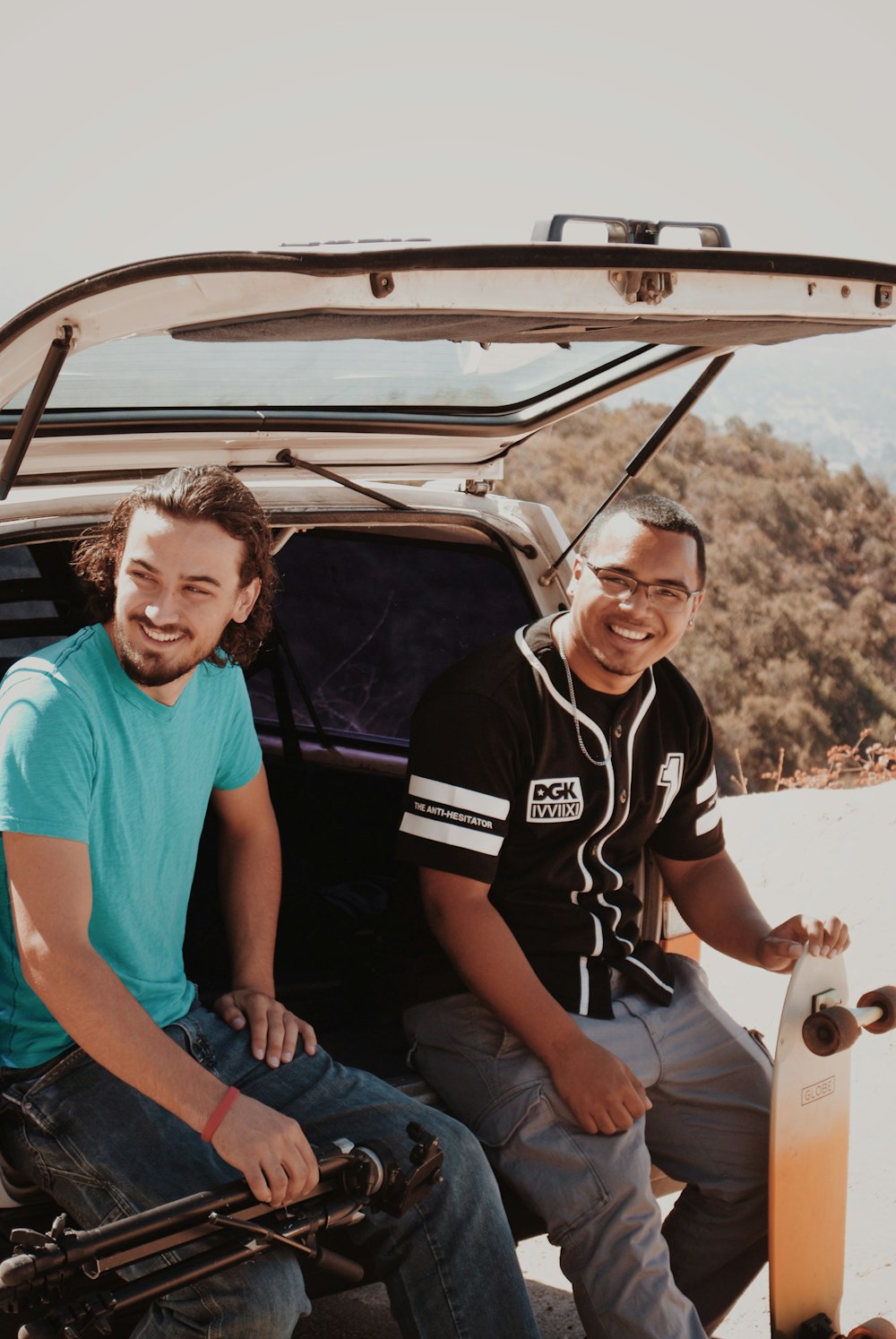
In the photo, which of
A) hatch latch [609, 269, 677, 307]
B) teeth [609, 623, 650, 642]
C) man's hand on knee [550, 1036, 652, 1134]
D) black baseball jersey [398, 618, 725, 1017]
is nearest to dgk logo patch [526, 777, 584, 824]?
black baseball jersey [398, 618, 725, 1017]

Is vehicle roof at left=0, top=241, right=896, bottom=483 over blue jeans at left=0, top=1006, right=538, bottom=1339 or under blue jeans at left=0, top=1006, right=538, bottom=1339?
over

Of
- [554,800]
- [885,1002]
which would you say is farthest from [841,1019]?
[554,800]

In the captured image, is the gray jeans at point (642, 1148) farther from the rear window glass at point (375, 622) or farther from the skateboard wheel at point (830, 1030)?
the rear window glass at point (375, 622)

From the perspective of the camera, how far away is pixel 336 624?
4090mm

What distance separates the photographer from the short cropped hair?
2900 mm

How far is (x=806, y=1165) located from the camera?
283 centimetres

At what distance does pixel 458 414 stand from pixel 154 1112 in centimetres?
198

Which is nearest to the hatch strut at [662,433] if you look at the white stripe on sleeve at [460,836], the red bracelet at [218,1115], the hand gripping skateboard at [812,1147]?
the white stripe on sleeve at [460,836]

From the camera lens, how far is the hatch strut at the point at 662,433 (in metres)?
3.15

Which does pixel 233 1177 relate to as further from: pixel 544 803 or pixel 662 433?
pixel 662 433

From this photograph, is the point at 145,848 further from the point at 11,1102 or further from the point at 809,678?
the point at 809,678

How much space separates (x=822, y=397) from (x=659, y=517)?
23923mm

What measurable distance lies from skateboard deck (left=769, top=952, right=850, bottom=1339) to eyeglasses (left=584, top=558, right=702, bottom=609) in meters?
0.80

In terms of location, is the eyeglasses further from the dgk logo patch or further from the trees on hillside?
the trees on hillside
